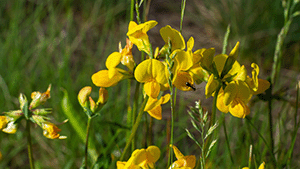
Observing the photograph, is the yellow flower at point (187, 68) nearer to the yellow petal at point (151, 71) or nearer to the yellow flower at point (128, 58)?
the yellow petal at point (151, 71)

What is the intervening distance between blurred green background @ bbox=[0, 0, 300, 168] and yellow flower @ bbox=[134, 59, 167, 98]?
73 cm

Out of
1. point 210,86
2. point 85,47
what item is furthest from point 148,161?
point 85,47

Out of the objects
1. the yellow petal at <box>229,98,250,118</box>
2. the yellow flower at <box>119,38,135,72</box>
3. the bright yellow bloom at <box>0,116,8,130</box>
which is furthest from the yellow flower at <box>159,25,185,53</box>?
the bright yellow bloom at <box>0,116,8,130</box>

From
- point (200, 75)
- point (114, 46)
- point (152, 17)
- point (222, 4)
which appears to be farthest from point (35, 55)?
point (222, 4)

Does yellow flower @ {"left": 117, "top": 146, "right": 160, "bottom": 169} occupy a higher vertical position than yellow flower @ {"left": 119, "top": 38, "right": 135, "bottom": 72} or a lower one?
lower

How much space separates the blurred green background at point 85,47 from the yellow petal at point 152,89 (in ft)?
2.38

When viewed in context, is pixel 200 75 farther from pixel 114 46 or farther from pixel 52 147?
pixel 114 46

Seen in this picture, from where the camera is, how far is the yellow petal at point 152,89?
2.64 feet

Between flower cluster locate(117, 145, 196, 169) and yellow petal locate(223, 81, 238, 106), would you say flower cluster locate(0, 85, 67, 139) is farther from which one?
yellow petal locate(223, 81, 238, 106)

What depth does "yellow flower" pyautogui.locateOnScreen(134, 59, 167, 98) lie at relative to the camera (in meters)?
0.77

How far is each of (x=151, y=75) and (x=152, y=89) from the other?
0.14 ft

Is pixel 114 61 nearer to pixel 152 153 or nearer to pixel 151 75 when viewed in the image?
pixel 151 75

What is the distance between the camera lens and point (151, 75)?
798 millimetres

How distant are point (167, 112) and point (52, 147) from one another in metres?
1.00
